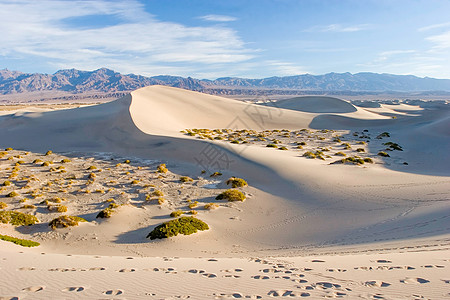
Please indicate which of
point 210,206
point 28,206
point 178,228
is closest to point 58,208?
point 28,206

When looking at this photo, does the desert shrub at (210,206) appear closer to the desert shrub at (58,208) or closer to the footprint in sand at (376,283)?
the desert shrub at (58,208)

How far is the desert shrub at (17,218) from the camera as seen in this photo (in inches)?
496

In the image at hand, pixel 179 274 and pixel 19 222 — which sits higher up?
pixel 179 274

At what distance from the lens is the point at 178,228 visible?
38.9 ft

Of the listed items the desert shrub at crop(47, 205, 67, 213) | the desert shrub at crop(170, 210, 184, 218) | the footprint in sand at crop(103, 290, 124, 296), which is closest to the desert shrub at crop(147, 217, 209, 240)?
the desert shrub at crop(170, 210, 184, 218)

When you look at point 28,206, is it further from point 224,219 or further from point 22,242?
point 224,219

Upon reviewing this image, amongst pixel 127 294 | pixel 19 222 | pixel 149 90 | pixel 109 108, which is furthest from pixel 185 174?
pixel 149 90

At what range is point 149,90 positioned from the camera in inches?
2238

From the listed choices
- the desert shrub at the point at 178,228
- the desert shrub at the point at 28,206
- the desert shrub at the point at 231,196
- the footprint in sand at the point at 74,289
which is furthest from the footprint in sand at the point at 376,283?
the desert shrub at the point at 28,206

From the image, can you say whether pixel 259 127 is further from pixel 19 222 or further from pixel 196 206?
pixel 19 222

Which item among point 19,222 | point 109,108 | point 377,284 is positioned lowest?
point 19,222

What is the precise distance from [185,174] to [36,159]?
41.3 feet

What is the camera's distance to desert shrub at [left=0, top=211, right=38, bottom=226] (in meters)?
12.6

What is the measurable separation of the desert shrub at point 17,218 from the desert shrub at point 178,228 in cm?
514
